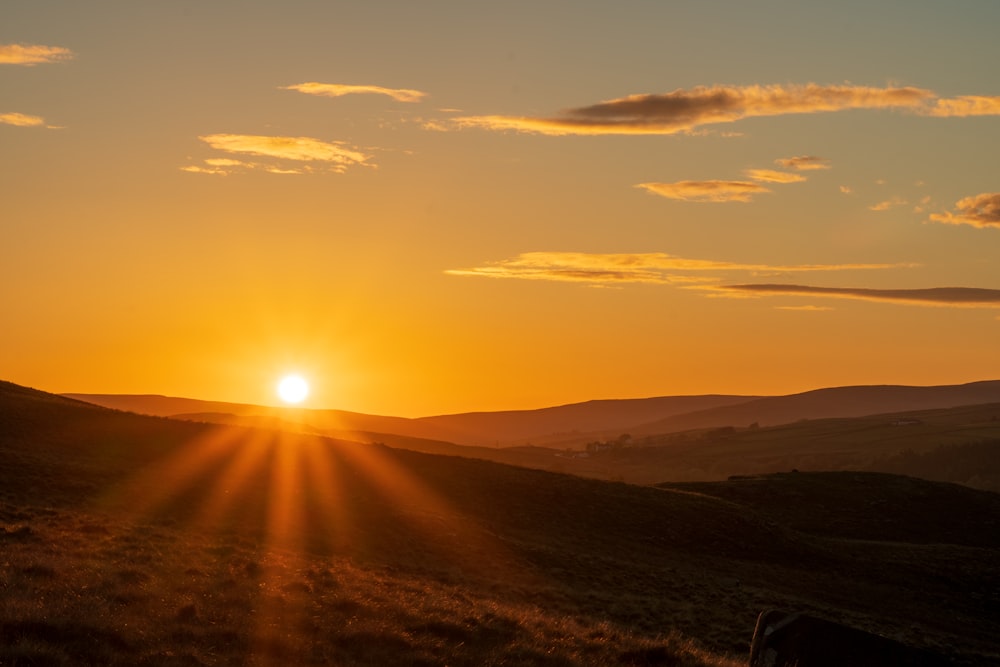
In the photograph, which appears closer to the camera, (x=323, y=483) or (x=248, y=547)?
(x=248, y=547)

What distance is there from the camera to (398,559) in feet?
126

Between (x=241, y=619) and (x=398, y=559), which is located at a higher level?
(x=241, y=619)

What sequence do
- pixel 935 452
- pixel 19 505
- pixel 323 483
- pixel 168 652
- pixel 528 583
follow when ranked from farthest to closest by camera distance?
pixel 935 452
pixel 323 483
pixel 528 583
pixel 19 505
pixel 168 652

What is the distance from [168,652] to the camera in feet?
45.9

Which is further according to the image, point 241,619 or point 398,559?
point 398,559

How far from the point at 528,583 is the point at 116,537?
15141 mm

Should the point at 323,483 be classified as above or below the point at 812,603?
above

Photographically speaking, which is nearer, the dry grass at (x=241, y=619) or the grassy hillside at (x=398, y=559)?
the dry grass at (x=241, y=619)

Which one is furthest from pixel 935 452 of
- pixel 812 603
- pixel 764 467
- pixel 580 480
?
pixel 812 603

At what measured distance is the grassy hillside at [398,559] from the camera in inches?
651

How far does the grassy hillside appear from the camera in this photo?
16.5 meters

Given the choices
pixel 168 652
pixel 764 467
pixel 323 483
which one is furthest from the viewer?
pixel 764 467

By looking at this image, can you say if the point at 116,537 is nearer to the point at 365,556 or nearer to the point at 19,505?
the point at 19,505

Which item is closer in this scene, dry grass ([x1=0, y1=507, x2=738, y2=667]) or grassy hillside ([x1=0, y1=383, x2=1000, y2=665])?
dry grass ([x1=0, y1=507, x2=738, y2=667])
